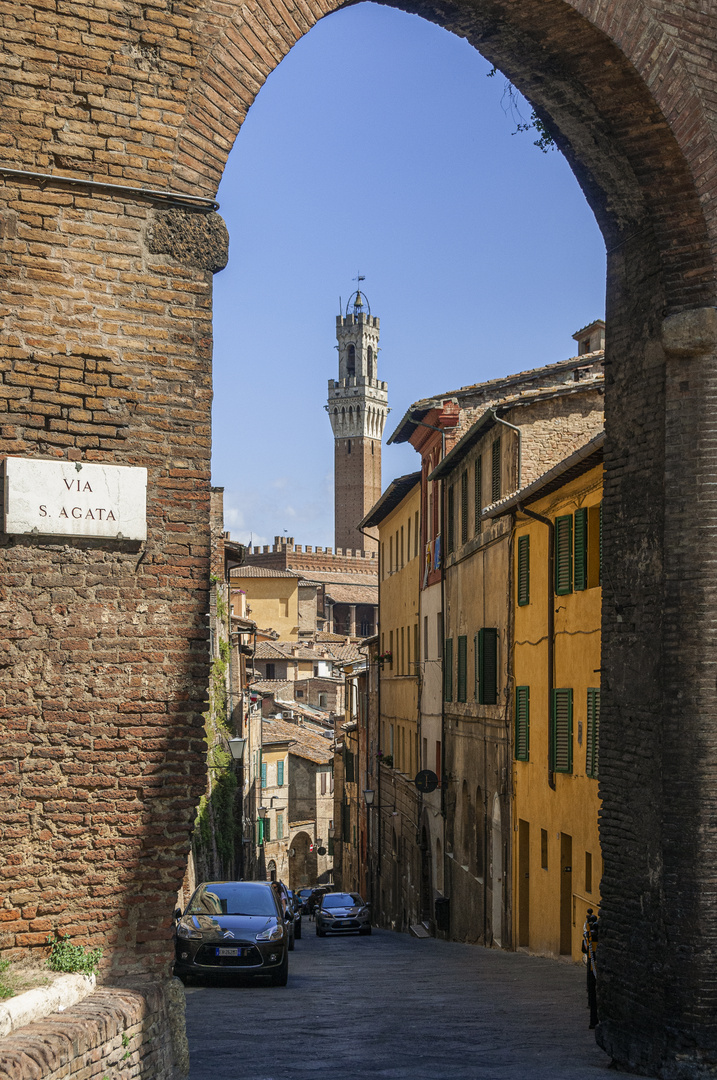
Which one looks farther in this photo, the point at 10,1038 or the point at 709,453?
the point at 709,453

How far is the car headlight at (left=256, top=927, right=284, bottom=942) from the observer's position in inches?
555

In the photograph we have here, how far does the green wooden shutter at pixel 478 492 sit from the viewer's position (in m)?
23.5

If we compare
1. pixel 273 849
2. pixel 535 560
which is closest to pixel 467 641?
pixel 535 560

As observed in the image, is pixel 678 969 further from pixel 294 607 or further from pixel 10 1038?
pixel 294 607

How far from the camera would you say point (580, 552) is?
15.7 metres

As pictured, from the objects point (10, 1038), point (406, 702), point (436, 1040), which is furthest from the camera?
point (406, 702)

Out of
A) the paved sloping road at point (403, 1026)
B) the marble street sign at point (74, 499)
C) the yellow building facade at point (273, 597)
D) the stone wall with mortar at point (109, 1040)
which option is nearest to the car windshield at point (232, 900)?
the paved sloping road at point (403, 1026)

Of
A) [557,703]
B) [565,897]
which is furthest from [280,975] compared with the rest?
[557,703]

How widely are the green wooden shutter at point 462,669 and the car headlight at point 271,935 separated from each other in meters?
10.3

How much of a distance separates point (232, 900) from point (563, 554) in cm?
586

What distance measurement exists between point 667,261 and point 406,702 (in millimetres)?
25170

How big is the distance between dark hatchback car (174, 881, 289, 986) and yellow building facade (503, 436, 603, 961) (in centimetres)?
362

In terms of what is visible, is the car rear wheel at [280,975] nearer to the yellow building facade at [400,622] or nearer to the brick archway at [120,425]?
the brick archway at [120,425]

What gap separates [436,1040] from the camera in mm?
9727
